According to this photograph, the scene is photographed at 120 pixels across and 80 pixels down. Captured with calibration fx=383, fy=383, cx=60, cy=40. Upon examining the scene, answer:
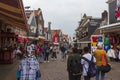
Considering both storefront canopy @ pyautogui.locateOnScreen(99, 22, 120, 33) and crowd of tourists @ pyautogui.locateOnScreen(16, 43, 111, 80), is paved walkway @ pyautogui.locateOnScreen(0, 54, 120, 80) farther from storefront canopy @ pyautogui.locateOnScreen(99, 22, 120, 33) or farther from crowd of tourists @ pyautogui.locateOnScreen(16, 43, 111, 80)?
storefront canopy @ pyautogui.locateOnScreen(99, 22, 120, 33)

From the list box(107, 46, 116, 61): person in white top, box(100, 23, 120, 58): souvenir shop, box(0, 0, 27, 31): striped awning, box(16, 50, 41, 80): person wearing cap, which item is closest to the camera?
box(16, 50, 41, 80): person wearing cap

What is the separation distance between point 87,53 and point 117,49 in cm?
1809

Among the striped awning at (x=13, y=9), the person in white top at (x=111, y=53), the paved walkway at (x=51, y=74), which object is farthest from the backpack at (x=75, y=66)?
the person in white top at (x=111, y=53)

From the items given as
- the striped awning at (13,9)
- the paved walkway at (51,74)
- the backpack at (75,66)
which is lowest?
the paved walkway at (51,74)

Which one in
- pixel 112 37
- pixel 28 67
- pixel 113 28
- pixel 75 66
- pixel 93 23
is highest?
pixel 93 23

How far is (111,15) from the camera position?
37.3 meters

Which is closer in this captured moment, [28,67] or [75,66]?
[28,67]

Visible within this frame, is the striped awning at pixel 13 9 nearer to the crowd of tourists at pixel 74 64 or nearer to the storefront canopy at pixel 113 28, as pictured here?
the crowd of tourists at pixel 74 64

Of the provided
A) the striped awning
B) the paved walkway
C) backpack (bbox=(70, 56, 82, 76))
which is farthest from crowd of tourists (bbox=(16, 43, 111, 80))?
the paved walkway

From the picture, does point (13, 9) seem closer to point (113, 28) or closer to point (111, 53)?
point (111, 53)

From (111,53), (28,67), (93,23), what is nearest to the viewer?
(28,67)

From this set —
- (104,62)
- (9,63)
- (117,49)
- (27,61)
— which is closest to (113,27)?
(117,49)

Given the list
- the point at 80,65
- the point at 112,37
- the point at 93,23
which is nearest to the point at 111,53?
the point at 112,37

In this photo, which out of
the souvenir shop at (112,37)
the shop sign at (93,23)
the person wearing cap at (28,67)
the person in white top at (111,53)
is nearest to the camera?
the person wearing cap at (28,67)
